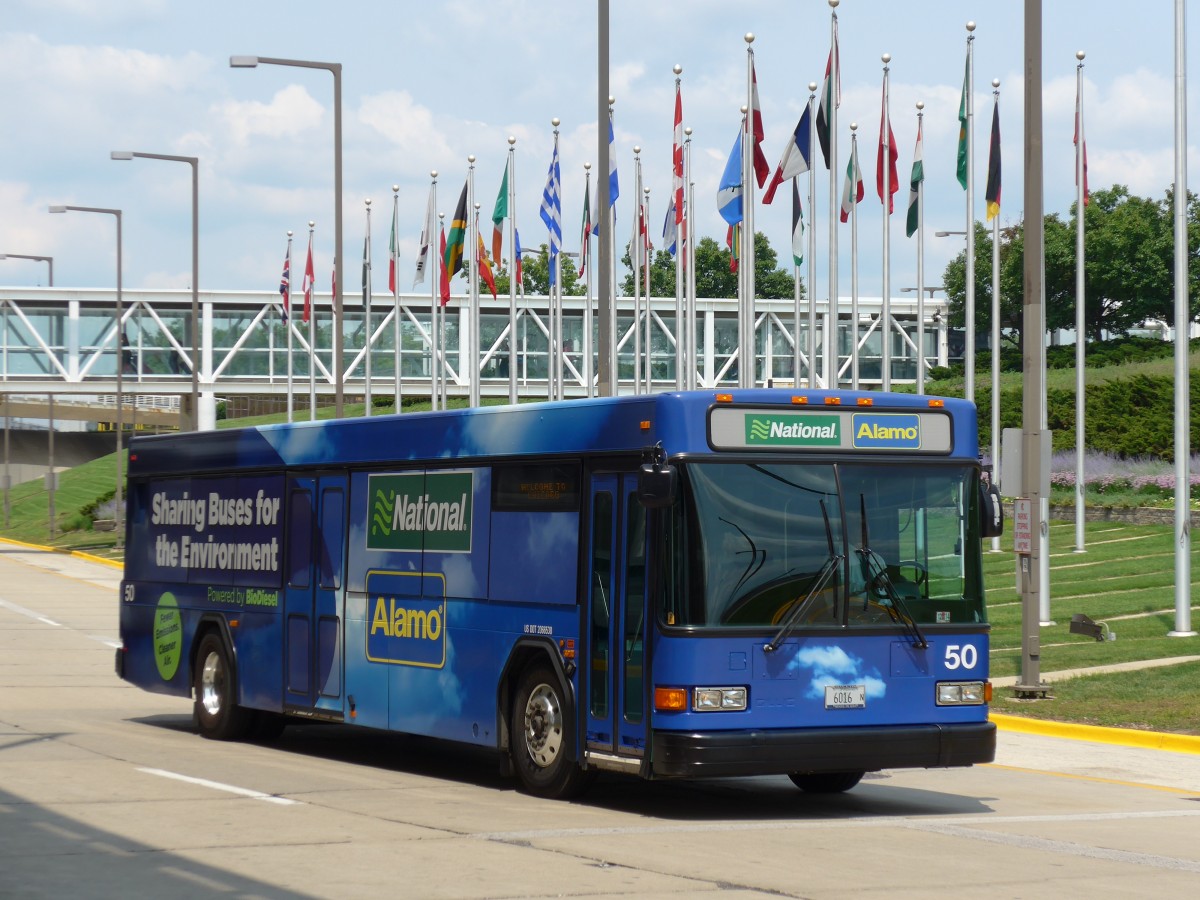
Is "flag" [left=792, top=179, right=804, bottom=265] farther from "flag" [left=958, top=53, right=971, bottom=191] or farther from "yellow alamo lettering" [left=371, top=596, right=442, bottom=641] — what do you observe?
"yellow alamo lettering" [left=371, top=596, right=442, bottom=641]

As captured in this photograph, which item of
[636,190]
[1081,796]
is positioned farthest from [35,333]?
[1081,796]

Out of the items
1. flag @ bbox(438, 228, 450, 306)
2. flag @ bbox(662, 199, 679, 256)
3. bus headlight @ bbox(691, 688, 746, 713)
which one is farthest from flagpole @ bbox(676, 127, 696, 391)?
bus headlight @ bbox(691, 688, 746, 713)

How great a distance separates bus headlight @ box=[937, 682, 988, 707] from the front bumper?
5.9 inches

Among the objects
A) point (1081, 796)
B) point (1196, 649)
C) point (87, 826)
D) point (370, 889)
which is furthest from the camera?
point (1196, 649)

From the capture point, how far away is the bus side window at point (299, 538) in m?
15.8

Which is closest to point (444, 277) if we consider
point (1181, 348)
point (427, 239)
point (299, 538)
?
point (427, 239)

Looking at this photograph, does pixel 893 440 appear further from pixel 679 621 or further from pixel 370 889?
pixel 370 889

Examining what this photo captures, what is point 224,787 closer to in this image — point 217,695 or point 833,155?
point 217,695

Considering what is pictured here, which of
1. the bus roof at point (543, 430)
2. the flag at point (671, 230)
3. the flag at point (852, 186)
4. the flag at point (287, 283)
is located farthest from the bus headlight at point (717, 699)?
the flag at point (287, 283)

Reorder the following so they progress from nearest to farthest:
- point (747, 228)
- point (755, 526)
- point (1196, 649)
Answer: point (755, 526) → point (1196, 649) → point (747, 228)

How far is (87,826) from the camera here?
10906 millimetres

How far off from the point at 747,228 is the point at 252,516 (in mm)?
20201

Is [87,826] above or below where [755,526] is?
below

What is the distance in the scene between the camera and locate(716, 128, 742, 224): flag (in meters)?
35.6
